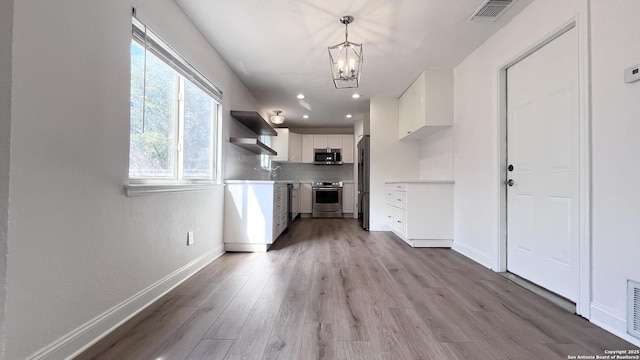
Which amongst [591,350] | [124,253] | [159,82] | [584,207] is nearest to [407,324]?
[591,350]

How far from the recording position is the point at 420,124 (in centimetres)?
360

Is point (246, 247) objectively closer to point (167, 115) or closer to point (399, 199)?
point (167, 115)

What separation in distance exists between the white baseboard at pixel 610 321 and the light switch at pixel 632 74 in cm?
128

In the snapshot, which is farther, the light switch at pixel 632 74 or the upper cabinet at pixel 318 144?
the upper cabinet at pixel 318 144

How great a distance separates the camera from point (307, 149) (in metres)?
6.74

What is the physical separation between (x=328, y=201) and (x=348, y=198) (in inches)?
20.3

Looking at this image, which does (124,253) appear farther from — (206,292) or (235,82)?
(235,82)

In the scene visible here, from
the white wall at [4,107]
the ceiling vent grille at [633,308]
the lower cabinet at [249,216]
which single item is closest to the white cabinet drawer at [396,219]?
the lower cabinet at [249,216]

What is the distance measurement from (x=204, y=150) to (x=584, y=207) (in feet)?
10.5

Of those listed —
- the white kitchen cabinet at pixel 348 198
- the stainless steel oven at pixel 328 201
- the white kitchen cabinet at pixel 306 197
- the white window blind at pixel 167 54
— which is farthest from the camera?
the white kitchen cabinet at pixel 306 197

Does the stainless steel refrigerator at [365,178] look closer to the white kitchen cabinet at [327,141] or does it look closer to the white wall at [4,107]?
the white kitchen cabinet at [327,141]

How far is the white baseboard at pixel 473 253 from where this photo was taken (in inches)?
106

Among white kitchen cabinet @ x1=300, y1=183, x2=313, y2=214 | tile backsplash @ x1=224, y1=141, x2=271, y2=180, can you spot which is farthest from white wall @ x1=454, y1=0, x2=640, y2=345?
white kitchen cabinet @ x1=300, y1=183, x2=313, y2=214

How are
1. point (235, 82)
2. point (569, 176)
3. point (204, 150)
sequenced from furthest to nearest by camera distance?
point (235, 82), point (204, 150), point (569, 176)
